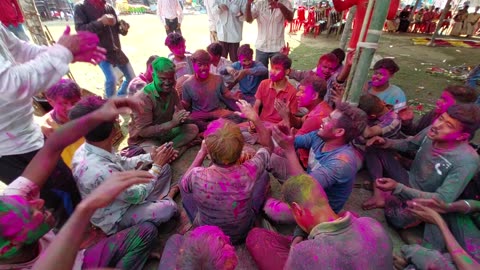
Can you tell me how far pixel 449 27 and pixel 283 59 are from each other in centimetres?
1586

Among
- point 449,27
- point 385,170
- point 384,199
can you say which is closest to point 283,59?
point 385,170

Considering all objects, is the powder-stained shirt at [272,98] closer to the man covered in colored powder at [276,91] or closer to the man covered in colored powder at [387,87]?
the man covered in colored powder at [276,91]

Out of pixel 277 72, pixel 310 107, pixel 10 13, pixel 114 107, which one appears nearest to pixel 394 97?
pixel 310 107

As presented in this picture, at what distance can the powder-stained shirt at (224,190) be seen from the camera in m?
1.97

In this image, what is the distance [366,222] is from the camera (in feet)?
4.83

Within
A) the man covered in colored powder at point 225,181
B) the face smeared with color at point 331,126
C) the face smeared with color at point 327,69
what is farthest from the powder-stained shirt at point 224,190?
the face smeared with color at point 327,69

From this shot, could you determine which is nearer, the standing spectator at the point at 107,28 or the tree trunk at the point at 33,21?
the tree trunk at the point at 33,21

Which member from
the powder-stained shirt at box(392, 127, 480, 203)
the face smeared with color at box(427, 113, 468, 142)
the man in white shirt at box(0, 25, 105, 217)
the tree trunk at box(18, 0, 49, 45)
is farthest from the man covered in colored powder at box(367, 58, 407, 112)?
the tree trunk at box(18, 0, 49, 45)

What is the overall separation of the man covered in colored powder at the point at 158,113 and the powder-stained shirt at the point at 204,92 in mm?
417

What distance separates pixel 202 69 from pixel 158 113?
0.97 meters

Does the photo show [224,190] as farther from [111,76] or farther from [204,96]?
[111,76]

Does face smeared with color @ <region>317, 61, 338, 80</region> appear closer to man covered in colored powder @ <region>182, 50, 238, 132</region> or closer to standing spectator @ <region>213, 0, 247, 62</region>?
man covered in colored powder @ <region>182, 50, 238, 132</region>

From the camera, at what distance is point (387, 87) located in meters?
3.63

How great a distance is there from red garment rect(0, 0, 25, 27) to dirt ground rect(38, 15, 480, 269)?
71.2 inches
